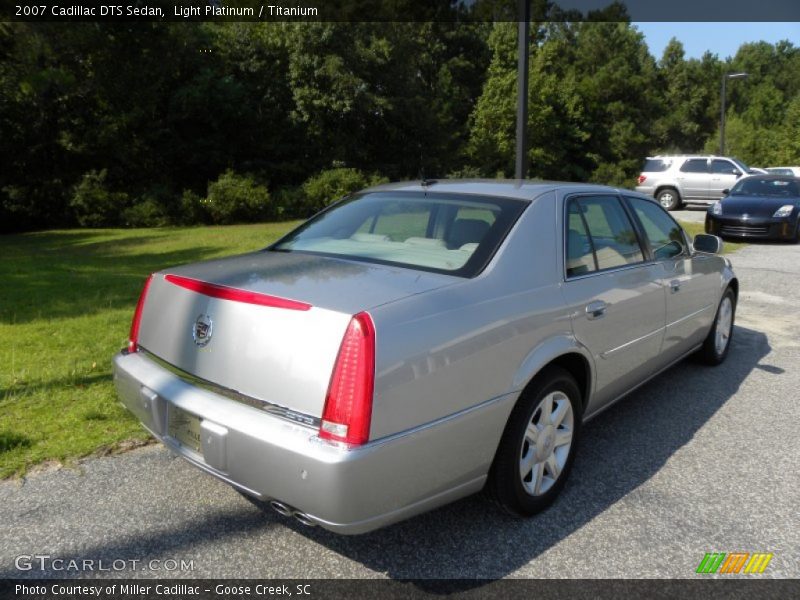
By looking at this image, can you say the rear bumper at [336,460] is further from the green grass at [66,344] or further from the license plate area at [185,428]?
the green grass at [66,344]

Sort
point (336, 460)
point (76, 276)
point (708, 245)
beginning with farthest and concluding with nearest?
point (76, 276) → point (708, 245) → point (336, 460)

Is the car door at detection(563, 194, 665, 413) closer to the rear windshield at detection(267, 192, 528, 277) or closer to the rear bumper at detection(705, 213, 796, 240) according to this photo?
the rear windshield at detection(267, 192, 528, 277)

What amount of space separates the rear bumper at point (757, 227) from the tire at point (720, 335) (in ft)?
29.6

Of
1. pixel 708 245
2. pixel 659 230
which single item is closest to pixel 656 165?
pixel 708 245

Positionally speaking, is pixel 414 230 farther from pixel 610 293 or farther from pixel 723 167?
pixel 723 167

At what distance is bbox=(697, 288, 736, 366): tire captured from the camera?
17.6 ft

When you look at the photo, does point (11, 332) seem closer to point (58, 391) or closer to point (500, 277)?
point (58, 391)

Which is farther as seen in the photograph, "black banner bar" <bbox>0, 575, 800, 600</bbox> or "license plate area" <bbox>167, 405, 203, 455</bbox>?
"license plate area" <bbox>167, 405, 203, 455</bbox>

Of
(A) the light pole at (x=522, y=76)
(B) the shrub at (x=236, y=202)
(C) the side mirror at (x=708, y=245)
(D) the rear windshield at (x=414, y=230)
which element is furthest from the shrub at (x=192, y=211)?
(C) the side mirror at (x=708, y=245)

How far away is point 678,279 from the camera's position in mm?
4430

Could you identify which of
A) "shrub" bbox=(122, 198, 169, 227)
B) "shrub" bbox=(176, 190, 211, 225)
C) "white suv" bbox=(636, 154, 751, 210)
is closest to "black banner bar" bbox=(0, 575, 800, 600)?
"shrub" bbox=(122, 198, 169, 227)

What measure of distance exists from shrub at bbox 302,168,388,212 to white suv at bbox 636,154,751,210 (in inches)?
377

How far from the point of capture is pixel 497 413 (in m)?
2.76

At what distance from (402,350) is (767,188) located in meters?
15.6
